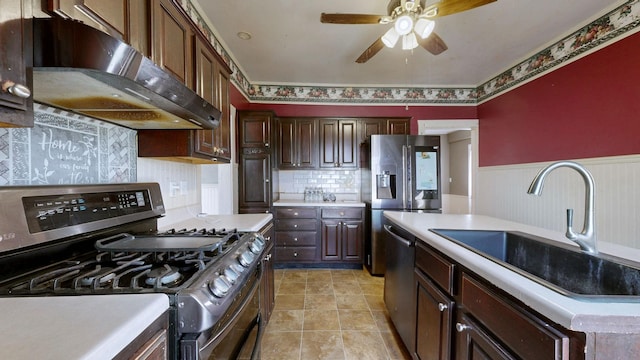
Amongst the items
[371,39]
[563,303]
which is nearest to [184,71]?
[563,303]

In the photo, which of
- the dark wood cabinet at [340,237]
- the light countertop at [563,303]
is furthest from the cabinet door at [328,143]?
the light countertop at [563,303]

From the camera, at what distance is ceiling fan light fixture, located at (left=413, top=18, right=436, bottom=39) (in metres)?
1.72

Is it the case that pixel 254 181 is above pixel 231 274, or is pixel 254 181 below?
above

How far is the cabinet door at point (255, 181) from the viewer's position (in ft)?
10.7

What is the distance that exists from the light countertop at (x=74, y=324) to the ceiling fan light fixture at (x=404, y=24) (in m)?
1.95

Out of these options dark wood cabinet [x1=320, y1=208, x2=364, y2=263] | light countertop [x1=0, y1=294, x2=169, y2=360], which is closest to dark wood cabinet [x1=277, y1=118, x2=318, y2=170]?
dark wood cabinet [x1=320, y1=208, x2=364, y2=263]

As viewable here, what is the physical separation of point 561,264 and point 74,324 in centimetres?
165

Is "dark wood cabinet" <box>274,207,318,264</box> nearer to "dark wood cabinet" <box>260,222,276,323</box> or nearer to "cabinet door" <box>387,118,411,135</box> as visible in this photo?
"dark wood cabinet" <box>260,222,276,323</box>

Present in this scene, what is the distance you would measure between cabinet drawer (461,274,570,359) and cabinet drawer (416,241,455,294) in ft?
0.36

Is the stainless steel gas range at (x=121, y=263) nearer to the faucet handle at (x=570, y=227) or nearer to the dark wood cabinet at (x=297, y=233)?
the faucet handle at (x=570, y=227)

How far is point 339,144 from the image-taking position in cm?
357

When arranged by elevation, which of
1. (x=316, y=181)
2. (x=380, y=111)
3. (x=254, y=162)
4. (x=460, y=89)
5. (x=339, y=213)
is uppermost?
(x=460, y=89)

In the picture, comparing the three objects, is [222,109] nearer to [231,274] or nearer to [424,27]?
[231,274]

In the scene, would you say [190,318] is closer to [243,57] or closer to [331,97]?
[243,57]
